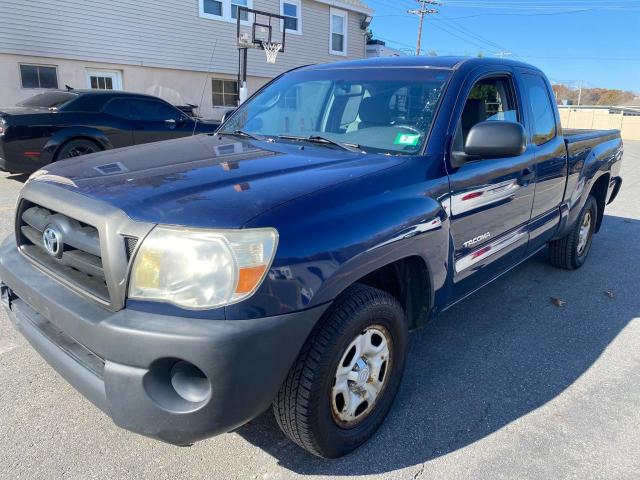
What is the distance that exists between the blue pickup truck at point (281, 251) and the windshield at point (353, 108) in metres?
0.01

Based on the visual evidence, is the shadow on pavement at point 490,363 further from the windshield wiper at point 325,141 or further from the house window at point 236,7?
the house window at point 236,7

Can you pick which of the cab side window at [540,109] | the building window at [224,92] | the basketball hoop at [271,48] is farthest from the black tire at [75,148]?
the building window at [224,92]

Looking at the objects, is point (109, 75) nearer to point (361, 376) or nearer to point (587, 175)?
point (587, 175)

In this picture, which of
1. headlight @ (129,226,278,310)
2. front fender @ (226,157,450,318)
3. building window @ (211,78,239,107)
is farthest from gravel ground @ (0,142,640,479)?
building window @ (211,78,239,107)

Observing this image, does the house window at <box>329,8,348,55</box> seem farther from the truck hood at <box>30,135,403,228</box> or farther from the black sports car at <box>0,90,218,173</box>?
the truck hood at <box>30,135,403,228</box>

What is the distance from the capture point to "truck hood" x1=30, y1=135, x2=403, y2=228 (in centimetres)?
189

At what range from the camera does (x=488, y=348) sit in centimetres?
345

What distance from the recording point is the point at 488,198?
9.89 feet

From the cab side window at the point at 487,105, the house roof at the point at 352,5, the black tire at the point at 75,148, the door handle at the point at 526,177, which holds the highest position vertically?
the house roof at the point at 352,5

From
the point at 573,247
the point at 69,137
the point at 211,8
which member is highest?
the point at 211,8

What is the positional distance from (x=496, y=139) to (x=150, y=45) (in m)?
13.8

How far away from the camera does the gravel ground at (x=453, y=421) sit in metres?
2.28

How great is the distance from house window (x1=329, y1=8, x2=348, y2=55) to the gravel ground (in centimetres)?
1722

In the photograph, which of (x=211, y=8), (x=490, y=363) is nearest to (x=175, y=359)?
(x=490, y=363)
